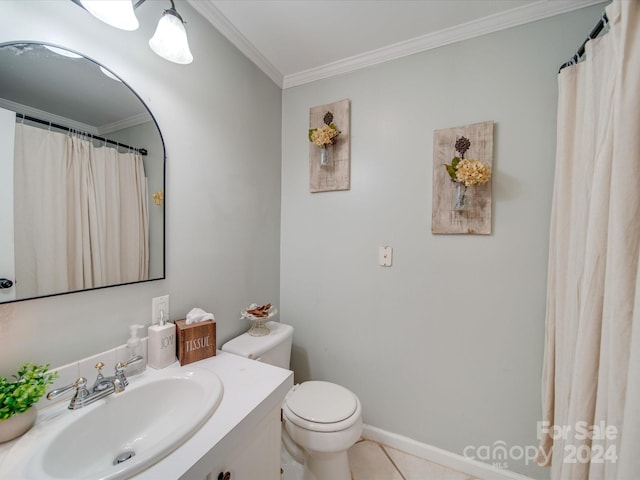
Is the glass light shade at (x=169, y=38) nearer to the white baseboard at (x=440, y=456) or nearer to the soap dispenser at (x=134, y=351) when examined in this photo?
the soap dispenser at (x=134, y=351)

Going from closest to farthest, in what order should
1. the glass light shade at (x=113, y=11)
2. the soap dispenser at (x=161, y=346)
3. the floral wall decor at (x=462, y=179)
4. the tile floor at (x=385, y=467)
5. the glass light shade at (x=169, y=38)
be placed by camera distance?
1. the glass light shade at (x=113, y=11)
2. the glass light shade at (x=169, y=38)
3. the soap dispenser at (x=161, y=346)
4. the floral wall decor at (x=462, y=179)
5. the tile floor at (x=385, y=467)

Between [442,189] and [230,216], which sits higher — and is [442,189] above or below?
above

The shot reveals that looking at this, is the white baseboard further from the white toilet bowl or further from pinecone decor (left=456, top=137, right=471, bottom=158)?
pinecone decor (left=456, top=137, right=471, bottom=158)

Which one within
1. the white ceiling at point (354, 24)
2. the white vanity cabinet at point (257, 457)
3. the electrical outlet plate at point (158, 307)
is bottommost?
the white vanity cabinet at point (257, 457)

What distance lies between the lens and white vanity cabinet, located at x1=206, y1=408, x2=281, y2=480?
2.33 feet

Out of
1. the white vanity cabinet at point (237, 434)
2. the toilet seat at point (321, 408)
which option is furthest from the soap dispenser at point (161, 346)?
the toilet seat at point (321, 408)

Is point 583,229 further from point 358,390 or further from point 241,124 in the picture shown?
point 241,124

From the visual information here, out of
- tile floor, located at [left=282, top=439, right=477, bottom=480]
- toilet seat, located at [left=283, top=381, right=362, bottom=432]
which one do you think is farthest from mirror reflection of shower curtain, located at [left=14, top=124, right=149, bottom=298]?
tile floor, located at [left=282, top=439, right=477, bottom=480]

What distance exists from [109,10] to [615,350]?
164 cm

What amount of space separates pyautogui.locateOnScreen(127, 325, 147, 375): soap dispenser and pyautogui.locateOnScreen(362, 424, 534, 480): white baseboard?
1.42 meters

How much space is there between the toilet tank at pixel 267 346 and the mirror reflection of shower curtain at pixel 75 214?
23.1 inches

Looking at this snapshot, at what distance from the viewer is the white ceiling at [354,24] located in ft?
3.99

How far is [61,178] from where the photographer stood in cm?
80

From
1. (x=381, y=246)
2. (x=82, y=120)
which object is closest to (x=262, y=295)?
(x=381, y=246)
